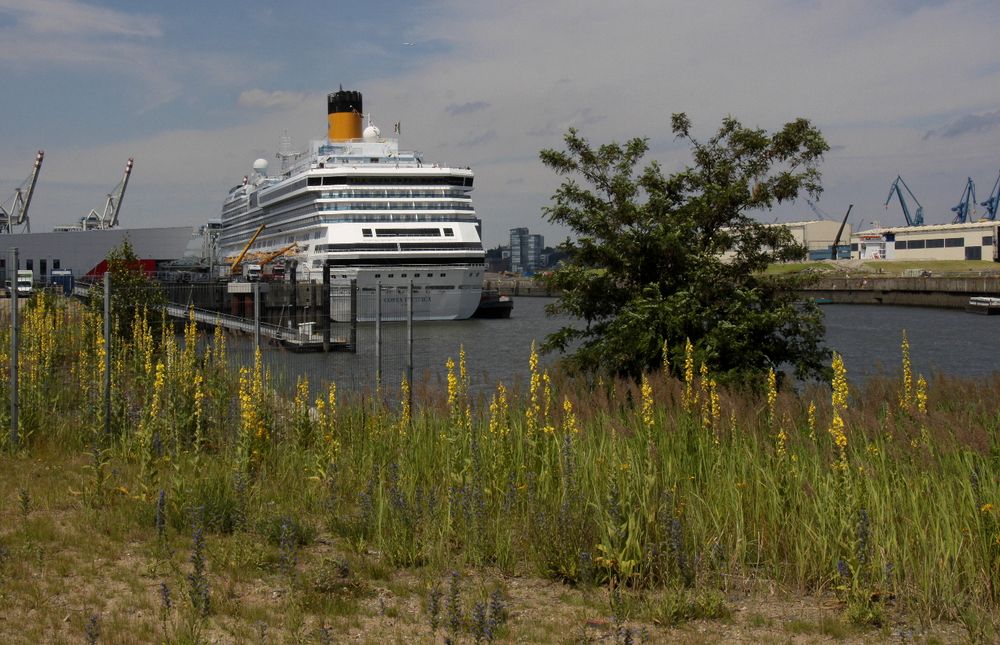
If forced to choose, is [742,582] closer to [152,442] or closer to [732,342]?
[152,442]

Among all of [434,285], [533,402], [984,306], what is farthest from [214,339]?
[984,306]

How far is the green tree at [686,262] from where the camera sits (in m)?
12.9

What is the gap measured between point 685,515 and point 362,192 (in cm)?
5440


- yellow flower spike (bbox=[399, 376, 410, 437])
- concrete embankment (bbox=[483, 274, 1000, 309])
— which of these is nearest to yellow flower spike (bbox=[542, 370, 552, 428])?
yellow flower spike (bbox=[399, 376, 410, 437])

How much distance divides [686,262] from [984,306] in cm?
6286

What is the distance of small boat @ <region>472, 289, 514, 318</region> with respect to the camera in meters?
67.1

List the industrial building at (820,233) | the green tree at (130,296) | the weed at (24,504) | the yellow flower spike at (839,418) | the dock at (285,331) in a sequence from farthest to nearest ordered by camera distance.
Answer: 1. the industrial building at (820,233)
2. the dock at (285,331)
3. the green tree at (130,296)
4. the weed at (24,504)
5. the yellow flower spike at (839,418)

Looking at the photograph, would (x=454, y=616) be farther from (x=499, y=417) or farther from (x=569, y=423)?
(x=499, y=417)

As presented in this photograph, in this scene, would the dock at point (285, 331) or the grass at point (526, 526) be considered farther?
the dock at point (285, 331)

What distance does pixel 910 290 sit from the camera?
276 ft

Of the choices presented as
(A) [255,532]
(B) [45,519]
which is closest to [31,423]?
(B) [45,519]

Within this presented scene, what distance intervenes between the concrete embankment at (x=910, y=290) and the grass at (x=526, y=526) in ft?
225

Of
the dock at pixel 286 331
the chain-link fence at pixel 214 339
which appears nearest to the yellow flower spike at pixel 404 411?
the chain-link fence at pixel 214 339

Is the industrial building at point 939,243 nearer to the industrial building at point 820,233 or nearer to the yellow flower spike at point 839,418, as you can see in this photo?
the industrial building at point 820,233
